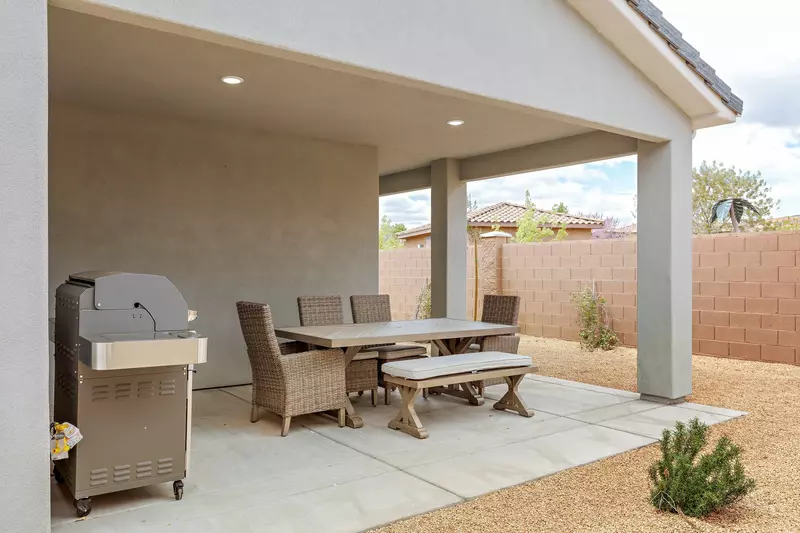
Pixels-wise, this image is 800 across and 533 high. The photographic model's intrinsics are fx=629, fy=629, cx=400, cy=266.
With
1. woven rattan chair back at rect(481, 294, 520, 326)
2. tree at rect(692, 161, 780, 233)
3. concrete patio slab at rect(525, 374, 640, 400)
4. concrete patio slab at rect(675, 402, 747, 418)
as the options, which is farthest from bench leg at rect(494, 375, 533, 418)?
tree at rect(692, 161, 780, 233)

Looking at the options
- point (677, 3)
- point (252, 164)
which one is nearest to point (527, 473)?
point (252, 164)

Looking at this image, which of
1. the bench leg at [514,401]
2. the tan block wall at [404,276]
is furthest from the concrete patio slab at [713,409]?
the tan block wall at [404,276]

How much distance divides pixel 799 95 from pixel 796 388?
33.7 metres

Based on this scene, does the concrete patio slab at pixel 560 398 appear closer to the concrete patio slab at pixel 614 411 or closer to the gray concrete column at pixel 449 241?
the concrete patio slab at pixel 614 411

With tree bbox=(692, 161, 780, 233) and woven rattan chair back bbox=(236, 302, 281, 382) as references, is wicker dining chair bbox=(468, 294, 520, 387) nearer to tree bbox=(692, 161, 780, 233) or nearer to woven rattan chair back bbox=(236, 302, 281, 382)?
woven rattan chair back bbox=(236, 302, 281, 382)

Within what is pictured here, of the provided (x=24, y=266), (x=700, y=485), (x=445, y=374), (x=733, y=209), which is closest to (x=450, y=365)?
(x=445, y=374)

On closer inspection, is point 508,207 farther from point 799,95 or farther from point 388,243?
point 799,95

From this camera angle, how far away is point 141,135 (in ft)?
20.9

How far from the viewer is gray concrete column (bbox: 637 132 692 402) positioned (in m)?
5.99

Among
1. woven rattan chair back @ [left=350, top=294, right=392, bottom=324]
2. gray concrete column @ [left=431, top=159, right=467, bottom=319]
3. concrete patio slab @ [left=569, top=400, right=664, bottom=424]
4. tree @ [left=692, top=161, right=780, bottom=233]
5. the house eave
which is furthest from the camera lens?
tree @ [left=692, top=161, right=780, bottom=233]

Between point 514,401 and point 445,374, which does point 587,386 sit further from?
point 445,374

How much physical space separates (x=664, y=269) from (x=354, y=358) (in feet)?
10.1

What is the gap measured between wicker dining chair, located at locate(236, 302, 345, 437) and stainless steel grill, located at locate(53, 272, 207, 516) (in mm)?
1254

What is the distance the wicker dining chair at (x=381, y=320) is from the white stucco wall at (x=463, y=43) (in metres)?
2.66
